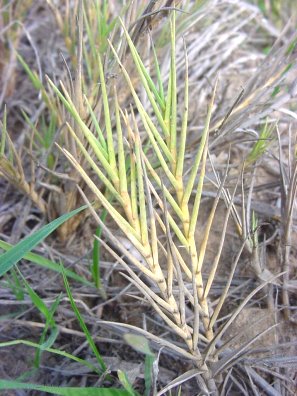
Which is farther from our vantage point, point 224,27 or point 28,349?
point 224,27

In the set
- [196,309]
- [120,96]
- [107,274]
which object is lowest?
[107,274]

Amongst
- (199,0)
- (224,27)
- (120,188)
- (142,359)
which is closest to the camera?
(120,188)

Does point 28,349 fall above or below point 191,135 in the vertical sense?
below

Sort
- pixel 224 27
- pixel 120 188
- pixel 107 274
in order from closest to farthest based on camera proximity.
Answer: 1. pixel 120 188
2. pixel 107 274
3. pixel 224 27

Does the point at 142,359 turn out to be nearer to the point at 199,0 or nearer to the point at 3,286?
the point at 3,286

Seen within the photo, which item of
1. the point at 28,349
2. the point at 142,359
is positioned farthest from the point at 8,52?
the point at 142,359

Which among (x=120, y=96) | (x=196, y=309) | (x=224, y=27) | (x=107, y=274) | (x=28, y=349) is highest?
(x=224, y=27)

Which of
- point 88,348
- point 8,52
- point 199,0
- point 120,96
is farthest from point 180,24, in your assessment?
point 88,348

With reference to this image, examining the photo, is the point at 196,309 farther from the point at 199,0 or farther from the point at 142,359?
the point at 199,0

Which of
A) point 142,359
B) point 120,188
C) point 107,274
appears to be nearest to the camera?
point 120,188
